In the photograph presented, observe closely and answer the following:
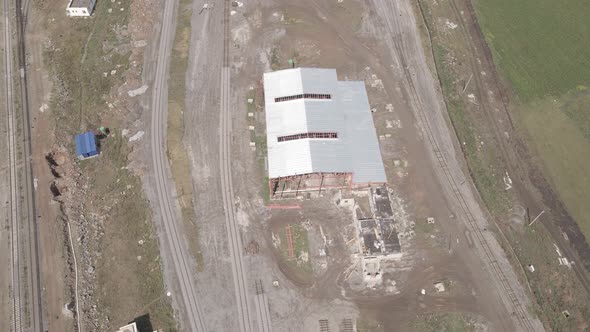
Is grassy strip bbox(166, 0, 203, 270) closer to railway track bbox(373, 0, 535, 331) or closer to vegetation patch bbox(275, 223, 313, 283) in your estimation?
vegetation patch bbox(275, 223, 313, 283)

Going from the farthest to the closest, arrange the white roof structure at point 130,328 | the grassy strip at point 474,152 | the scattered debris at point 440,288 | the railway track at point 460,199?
the grassy strip at point 474,152
the scattered debris at point 440,288
the railway track at point 460,199
the white roof structure at point 130,328

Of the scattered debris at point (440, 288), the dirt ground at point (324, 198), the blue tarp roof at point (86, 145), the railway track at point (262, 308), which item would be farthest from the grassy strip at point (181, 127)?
the scattered debris at point (440, 288)

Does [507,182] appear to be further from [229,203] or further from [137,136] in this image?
[137,136]

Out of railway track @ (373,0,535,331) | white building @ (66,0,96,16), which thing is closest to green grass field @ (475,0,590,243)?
railway track @ (373,0,535,331)

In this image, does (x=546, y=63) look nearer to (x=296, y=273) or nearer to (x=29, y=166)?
(x=296, y=273)

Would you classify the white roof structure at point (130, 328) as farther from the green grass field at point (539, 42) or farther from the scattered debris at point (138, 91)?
the green grass field at point (539, 42)

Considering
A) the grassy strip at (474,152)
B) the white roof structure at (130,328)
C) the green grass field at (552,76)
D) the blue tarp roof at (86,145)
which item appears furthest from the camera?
the green grass field at (552,76)
